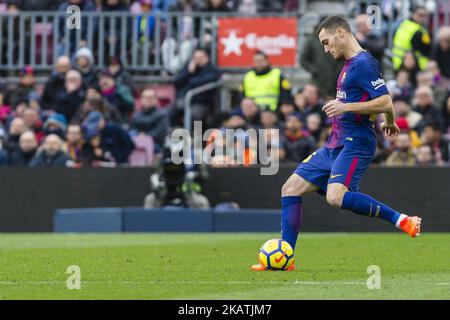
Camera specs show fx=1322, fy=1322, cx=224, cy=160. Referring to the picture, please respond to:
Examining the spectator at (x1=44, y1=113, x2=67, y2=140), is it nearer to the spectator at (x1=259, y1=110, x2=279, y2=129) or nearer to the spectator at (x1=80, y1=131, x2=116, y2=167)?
the spectator at (x1=80, y1=131, x2=116, y2=167)

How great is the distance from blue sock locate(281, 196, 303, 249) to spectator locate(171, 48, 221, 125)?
11.1m

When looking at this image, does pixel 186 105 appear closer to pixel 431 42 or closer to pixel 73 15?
pixel 73 15

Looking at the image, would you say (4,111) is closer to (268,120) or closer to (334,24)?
(268,120)

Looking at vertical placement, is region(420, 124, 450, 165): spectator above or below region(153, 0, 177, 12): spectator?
below

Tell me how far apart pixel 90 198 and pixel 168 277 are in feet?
34.0

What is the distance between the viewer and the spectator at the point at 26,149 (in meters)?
21.8

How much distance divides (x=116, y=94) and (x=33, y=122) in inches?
65.3

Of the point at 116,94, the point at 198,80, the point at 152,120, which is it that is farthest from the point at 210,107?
the point at 116,94

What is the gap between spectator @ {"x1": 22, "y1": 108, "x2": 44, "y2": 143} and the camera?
890 inches

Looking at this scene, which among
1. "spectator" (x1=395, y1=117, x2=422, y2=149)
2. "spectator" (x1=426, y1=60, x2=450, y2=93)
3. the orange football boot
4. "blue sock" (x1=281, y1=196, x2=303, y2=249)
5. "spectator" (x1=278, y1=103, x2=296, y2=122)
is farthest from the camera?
"spectator" (x1=426, y1=60, x2=450, y2=93)

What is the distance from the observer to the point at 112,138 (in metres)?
21.9

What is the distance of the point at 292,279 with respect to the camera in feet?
35.5

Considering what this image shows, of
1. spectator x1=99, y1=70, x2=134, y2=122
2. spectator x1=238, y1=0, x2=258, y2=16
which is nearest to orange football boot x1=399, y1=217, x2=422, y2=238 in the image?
spectator x1=99, y1=70, x2=134, y2=122
